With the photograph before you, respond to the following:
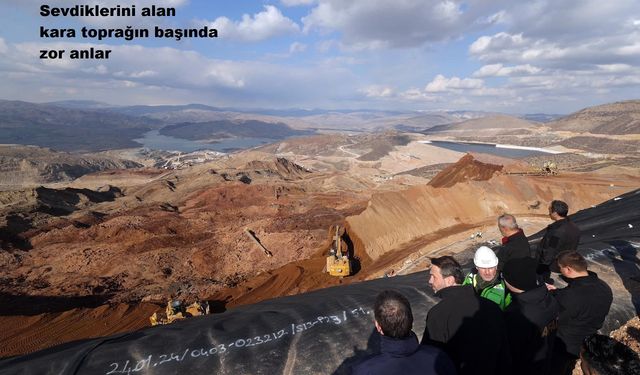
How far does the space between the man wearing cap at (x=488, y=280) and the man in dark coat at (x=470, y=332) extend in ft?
1.70

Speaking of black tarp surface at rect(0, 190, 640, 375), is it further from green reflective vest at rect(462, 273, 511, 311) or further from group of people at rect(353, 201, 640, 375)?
green reflective vest at rect(462, 273, 511, 311)

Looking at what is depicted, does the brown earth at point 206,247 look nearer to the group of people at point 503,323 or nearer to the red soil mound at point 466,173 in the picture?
the red soil mound at point 466,173

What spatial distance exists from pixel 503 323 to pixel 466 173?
98.7 feet

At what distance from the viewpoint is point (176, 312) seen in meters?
11.3

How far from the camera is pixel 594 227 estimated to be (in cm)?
1380

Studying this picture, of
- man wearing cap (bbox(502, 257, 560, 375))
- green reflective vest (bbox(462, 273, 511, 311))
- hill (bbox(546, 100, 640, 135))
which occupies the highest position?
hill (bbox(546, 100, 640, 135))

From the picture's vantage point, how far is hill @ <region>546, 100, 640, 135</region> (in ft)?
296

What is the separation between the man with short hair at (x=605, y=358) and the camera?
166 inches

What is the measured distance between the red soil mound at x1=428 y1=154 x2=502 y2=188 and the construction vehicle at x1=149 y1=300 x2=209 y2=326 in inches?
904

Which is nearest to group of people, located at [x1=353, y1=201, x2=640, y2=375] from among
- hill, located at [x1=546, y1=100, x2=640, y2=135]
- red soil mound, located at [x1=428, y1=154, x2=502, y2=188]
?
red soil mound, located at [x1=428, y1=154, x2=502, y2=188]

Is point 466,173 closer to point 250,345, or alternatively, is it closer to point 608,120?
point 250,345

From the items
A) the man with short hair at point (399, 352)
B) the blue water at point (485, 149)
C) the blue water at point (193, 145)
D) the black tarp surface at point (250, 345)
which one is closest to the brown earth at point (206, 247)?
the black tarp surface at point (250, 345)

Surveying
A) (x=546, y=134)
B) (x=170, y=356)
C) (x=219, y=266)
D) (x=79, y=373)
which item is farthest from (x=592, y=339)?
(x=546, y=134)

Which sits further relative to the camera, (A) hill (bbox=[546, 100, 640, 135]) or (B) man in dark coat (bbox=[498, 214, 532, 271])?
(A) hill (bbox=[546, 100, 640, 135])
